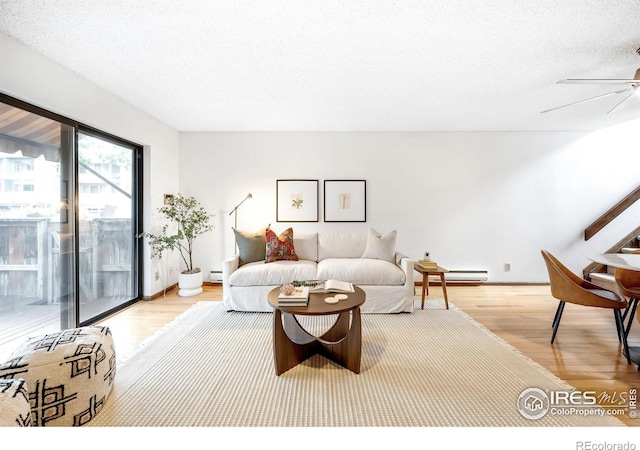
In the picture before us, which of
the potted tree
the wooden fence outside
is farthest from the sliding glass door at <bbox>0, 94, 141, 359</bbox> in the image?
the potted tree

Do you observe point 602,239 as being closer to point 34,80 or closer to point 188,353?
point 188,353

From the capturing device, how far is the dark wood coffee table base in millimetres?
2000

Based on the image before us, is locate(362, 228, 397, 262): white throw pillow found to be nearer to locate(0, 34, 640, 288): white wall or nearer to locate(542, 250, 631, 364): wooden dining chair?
locate(0, 34, 640, 288): white wall

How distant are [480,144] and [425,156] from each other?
0.88m

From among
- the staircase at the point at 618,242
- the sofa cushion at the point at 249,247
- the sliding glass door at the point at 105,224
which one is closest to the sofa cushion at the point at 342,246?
the sofa cushion at the point at 249,247

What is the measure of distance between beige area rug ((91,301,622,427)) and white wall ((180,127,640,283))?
1961 mm

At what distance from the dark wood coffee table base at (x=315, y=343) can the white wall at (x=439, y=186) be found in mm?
2298

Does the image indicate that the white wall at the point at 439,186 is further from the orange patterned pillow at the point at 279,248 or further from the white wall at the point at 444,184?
the orange patterned pillow at the point at 279,248

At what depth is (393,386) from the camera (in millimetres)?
1875

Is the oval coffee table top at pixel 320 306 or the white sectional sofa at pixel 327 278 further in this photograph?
the white sectional sofa at pixel 327 278

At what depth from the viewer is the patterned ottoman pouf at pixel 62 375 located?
1.45m

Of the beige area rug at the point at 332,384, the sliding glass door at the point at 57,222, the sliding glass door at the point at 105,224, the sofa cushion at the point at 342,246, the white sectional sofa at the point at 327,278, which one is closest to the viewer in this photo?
the beige area rug at the point at 332,384
